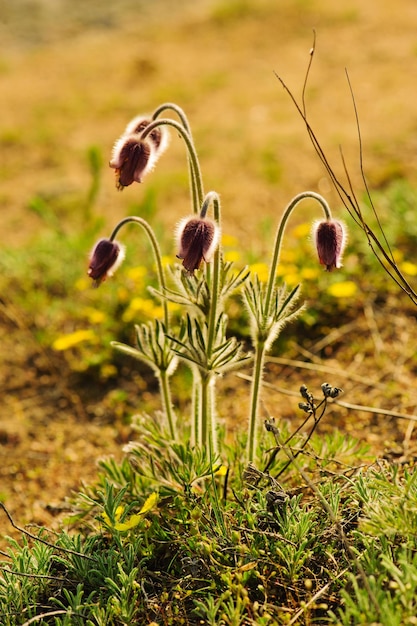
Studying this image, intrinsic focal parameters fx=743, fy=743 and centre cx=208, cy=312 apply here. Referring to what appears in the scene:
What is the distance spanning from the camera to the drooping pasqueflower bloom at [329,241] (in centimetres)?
234

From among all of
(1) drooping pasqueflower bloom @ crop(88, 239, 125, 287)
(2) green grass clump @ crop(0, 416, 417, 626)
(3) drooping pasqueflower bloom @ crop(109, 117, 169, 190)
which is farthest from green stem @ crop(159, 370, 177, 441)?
(3) drooping pasqueflower bloom @ crop(109, 117, 169, 190)

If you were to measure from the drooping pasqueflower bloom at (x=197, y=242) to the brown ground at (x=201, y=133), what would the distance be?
1.33 m

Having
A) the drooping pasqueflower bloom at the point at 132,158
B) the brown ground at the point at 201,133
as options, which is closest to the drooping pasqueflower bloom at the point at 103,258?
the drooping pasqueflower bloom at the point at 132,158

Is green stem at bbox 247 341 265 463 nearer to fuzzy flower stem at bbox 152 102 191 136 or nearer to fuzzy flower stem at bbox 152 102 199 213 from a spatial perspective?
fuzzy flower stem at bbox 152 102 199 213

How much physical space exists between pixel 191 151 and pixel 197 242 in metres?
0.31

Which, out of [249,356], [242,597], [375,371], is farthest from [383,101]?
[242,597]

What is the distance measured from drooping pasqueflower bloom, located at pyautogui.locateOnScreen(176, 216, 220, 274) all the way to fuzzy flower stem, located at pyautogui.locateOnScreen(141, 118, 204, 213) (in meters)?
0.19

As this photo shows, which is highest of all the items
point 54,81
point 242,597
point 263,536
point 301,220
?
point 54,81

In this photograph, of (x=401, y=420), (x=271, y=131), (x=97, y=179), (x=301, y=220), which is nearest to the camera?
(x=401, y=420)

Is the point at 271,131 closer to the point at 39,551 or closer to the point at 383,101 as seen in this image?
the point at 383,101

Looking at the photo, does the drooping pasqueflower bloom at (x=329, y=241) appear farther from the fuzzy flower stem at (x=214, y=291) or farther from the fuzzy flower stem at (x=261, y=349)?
the fuzzy flower stem at (x=214, y=291)

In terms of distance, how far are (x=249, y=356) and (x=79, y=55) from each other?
7.44m

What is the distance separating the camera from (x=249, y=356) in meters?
2.44

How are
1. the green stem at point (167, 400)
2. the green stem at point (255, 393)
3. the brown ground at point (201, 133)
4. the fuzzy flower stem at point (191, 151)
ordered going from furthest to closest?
1. the brown ground at point (201, 133)
2. the green stem at point (167, 400)
3. the green stem at point (255, 393)
4. the fuzzy flower stem at point (191, 151)
